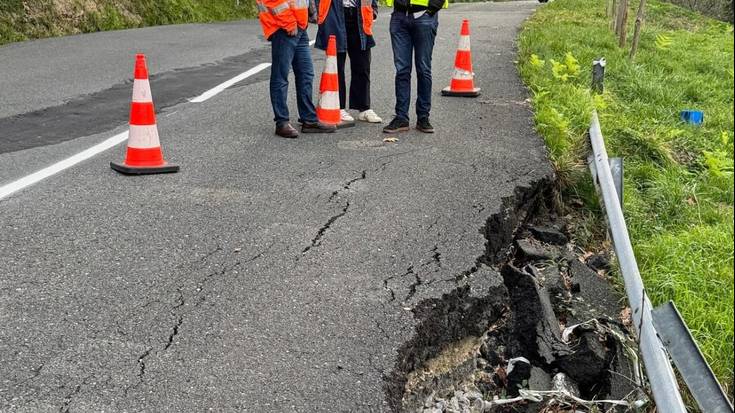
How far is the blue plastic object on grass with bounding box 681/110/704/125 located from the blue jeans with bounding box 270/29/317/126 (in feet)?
12.9

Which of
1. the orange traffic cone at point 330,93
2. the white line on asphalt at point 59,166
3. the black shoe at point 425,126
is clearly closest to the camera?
the white line on asphalt at point 59,166

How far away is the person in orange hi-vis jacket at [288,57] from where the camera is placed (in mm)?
5477

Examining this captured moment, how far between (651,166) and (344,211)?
10.00 feet

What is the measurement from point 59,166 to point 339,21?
8.61 feet

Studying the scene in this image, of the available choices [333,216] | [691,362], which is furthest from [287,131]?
[691,362]

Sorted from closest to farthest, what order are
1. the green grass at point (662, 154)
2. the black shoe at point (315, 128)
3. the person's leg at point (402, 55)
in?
the green grass at point (662, 154) < the person's leg at point (402, 55) < the black shoe at point (315, 128)

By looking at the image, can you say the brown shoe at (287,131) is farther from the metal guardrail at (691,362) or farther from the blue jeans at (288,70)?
the metal guardrail at (691,362)

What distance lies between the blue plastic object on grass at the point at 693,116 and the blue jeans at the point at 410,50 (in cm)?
303

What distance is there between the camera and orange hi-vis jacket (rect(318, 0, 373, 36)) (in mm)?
5996

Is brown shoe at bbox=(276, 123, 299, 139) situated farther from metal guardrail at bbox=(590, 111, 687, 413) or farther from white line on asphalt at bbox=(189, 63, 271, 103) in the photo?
metal guardrail at bbox=(590, 111, 687, 413)

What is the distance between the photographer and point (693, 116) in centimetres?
→ 737

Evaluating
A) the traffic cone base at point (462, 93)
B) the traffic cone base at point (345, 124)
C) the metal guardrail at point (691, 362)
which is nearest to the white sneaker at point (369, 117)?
the traffic cone base at point (345, 124)

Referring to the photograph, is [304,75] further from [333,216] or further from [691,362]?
[691,362]

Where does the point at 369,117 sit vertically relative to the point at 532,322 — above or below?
above
